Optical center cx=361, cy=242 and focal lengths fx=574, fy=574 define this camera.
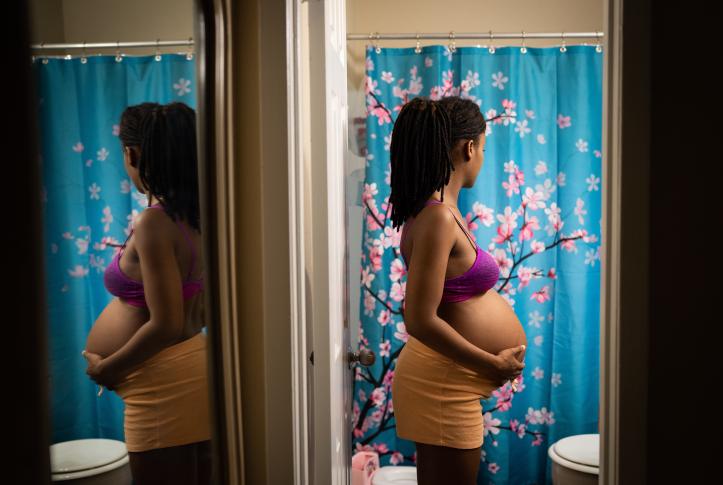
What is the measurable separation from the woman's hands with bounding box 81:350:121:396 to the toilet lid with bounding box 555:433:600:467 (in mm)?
1725

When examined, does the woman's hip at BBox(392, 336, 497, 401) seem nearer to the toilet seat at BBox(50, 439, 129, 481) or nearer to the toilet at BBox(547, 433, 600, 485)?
the toilet at BBox(547, 433, 600, 485)

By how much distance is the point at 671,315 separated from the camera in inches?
31.9

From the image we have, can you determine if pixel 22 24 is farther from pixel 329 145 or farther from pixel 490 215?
pixel 490 215

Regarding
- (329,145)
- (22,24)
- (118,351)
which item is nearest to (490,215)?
(329,145)

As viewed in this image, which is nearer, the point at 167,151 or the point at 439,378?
the point at 167,151

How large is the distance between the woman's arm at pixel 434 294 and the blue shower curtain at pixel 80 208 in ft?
3.77

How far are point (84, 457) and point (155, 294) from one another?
0.69 feet

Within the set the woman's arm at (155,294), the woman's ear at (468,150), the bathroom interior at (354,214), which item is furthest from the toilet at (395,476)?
the woman's arm at (155,294)

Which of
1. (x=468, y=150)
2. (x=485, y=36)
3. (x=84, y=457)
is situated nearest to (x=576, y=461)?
(x=468, y=150)

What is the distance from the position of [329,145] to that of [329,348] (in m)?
0.47

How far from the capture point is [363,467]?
7.07 feet

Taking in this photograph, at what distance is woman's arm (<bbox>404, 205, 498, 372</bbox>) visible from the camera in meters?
1.66

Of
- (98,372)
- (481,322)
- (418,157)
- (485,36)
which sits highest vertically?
(485,36)

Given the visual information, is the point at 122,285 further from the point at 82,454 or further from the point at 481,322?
the point at 481,322
